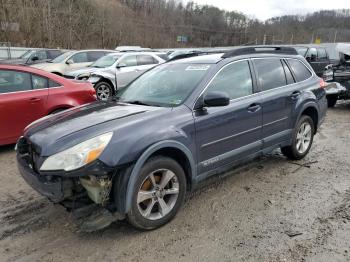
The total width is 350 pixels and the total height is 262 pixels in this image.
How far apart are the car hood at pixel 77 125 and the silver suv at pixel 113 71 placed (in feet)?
21.6

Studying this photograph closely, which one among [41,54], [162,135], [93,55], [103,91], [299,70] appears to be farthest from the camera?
[41,54]

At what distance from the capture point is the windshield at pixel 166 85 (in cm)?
407

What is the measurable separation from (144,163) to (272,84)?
2.46 metres

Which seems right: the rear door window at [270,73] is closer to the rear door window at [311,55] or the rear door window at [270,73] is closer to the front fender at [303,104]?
the front fender at [303,104]

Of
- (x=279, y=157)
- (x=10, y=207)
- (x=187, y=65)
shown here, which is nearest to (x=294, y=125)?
(x=279, y=157)

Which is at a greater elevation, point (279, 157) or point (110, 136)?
point (110, 136)

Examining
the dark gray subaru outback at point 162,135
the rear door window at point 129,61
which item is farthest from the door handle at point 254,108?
the rear door window at point 129,61

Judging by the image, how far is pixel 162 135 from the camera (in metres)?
3.48

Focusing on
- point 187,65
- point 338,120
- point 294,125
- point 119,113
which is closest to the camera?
point 119,113

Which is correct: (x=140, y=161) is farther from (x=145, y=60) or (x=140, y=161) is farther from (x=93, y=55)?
(x=93, y=55)

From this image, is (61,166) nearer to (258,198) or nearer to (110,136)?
(110,136)

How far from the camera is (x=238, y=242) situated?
337 cm

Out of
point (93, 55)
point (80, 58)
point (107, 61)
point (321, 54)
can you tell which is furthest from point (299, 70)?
point (93, 55)

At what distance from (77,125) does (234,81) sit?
2000 mm
